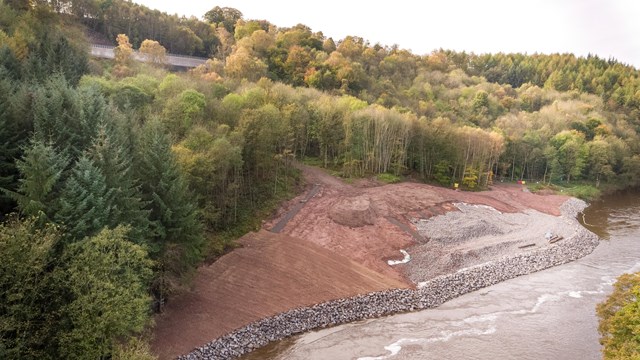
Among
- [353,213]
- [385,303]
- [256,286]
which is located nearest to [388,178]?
[353,213]

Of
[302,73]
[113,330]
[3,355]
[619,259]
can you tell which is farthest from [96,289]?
[302,73]

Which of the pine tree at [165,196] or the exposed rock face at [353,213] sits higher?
the pine tree at [165,196]

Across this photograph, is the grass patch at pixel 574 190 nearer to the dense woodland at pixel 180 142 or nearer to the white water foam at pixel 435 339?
the dense woodland at pixel 180 142

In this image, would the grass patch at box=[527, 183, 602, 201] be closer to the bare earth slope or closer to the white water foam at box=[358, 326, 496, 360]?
the white water foam at box=[358, 326, 496, 360]

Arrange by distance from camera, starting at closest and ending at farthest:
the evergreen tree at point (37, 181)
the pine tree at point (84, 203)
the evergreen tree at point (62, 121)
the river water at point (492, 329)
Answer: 1. the evergreen tree at point (37, 181)
2. the pine tree at point (84, 203)
3. the evergreen tree at point (62, 121)
4. the river water at point (492, 329)

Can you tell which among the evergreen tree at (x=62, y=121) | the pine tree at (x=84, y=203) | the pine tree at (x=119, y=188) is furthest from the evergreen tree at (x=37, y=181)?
the evergreen tree at (x=62, y=121)

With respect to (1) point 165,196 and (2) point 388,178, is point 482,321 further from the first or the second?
(2) point 388,178

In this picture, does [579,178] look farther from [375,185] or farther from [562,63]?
[562,63]
